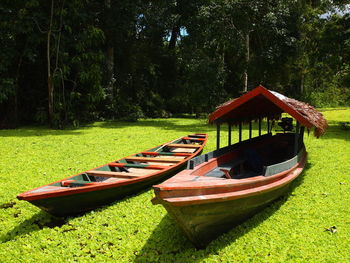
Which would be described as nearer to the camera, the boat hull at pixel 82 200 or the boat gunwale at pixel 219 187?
the boat gunwale at pixel 219 187

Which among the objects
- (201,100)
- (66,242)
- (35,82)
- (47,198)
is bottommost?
(66,242)

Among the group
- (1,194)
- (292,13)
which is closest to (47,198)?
(1,194)

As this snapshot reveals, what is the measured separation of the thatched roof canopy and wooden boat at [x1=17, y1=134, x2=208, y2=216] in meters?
1.66

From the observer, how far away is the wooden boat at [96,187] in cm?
→ 475

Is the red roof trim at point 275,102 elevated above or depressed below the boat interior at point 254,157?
above

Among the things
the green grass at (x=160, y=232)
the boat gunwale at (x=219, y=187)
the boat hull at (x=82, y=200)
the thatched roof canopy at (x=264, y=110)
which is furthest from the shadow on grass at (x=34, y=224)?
the thatched roof canopy at (x=264, y=110)

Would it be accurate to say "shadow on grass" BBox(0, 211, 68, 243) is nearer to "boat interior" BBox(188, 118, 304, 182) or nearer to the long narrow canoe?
the long narrow canoe

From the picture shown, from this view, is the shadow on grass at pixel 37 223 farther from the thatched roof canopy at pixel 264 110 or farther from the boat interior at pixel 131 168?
the thatched roof canopy at pixel 264 110

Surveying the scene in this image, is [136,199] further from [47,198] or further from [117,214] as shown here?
[47,198]

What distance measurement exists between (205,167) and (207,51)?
1547 centimetres

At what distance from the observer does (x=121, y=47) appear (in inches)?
870

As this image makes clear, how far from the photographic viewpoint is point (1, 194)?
6.36 meters

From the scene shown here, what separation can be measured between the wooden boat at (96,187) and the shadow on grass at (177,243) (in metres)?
1.10

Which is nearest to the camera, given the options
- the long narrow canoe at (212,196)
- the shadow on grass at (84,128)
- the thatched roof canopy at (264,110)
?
the long narrow canoe at (212,196)
